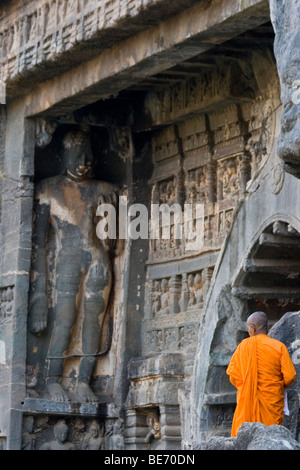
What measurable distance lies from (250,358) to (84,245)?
174 inches

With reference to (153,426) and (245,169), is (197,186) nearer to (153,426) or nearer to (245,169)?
(245,169)

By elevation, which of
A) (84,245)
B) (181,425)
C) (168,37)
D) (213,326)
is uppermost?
(168,37)

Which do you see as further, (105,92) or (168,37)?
(105,92)

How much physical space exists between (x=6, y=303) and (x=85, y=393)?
116 centimetres

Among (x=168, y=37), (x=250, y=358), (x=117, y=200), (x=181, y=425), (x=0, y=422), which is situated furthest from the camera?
(x=117, y=200)

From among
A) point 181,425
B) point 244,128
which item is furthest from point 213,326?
point 244,128

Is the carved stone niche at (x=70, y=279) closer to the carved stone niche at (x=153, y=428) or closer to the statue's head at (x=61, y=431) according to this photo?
the statue's head at (x=61, y=431)

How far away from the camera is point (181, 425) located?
39.6 ft

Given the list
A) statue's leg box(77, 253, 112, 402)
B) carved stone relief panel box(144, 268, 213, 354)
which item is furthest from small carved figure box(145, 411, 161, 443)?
statue's leg box(77, 253, 112, 402)

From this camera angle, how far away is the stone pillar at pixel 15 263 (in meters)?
13.0

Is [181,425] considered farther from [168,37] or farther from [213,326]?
[168,37]

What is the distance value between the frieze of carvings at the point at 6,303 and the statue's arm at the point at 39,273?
20cm

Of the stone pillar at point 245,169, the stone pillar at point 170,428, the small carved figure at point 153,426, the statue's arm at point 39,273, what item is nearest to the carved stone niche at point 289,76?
the stone pillar at point 245,169

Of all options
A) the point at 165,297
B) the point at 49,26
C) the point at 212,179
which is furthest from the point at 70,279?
the point at 49,26
